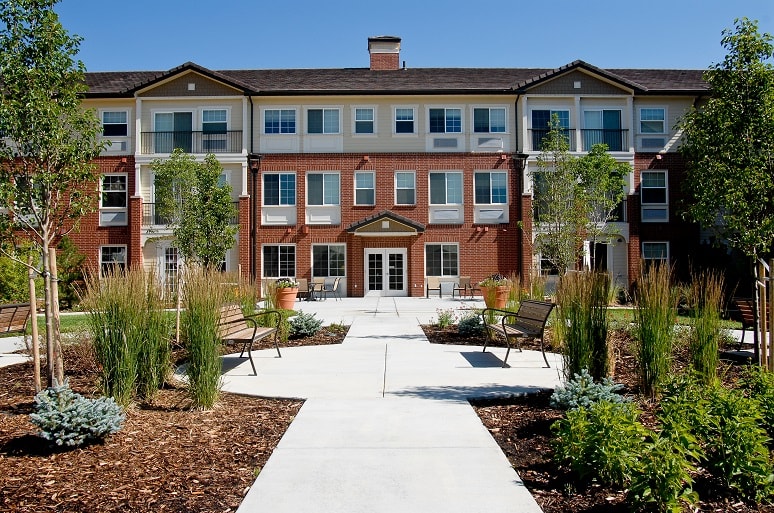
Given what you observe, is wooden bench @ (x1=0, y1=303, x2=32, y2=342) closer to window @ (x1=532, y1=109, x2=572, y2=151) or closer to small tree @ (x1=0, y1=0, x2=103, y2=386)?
small tree @ (x1=0, y1=0, x2=103, y2=386)

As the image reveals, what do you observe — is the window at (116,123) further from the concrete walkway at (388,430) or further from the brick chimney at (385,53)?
the concrete walkway at (388,430)

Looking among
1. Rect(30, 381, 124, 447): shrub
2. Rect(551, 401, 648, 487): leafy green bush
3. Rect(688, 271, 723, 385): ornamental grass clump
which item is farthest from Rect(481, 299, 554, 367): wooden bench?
Rect(30, 381, 124, 447): shrub

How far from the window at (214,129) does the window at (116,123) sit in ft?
11.4

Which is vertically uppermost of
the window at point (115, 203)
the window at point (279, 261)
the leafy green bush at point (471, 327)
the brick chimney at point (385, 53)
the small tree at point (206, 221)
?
the brick chimney at point (385, 53)

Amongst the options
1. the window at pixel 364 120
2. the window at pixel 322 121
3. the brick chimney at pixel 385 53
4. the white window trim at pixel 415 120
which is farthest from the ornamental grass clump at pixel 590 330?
the brick chimney at pixel 385 53

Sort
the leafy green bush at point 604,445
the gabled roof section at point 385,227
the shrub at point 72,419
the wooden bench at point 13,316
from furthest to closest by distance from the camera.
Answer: the gabled roof section at point 385,227
the wooden bench at point 13,316
the shrub at point 72,419
the leafy green bush at point 604,445

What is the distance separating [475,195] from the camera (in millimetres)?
26312

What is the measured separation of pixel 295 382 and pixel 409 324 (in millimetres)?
7255

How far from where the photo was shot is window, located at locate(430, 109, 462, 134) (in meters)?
26.5

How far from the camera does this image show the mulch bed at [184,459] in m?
3.72

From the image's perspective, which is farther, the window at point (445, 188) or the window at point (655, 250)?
the window at point (445, 188)

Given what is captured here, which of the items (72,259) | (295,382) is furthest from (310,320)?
(72,259)

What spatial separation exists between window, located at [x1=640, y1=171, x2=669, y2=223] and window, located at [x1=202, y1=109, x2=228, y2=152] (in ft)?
59.0

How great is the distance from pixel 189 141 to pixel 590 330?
77.1ft
